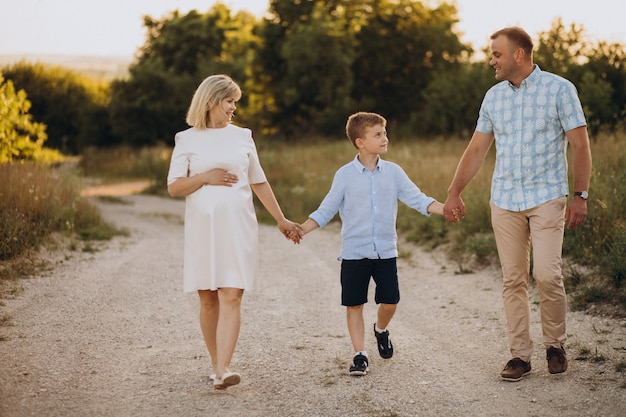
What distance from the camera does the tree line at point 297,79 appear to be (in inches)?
1359

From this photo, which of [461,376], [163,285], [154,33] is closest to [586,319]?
[461,376]

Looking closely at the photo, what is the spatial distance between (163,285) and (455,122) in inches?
834

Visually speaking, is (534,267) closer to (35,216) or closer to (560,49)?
(35,216)

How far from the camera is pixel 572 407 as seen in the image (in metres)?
5.01

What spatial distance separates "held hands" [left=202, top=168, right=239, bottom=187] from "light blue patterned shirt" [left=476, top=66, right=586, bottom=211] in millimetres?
1920

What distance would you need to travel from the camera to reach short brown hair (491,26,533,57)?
227 inches

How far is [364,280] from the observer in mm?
5992

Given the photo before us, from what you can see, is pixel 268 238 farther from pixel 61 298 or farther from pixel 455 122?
pixel 455 122

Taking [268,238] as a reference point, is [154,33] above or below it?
above

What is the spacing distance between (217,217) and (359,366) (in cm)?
146

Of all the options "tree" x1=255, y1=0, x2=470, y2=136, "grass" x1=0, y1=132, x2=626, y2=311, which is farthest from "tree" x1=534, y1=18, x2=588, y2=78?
"tree" x1=255, y1=0, x2=470, y2=136

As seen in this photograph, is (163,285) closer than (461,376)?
No

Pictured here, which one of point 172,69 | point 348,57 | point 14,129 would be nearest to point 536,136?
point 14,129

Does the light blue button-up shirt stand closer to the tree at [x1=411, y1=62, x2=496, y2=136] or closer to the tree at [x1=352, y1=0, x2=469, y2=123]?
the tree at [x1=411, y1=62, x2=496, y2=136]
